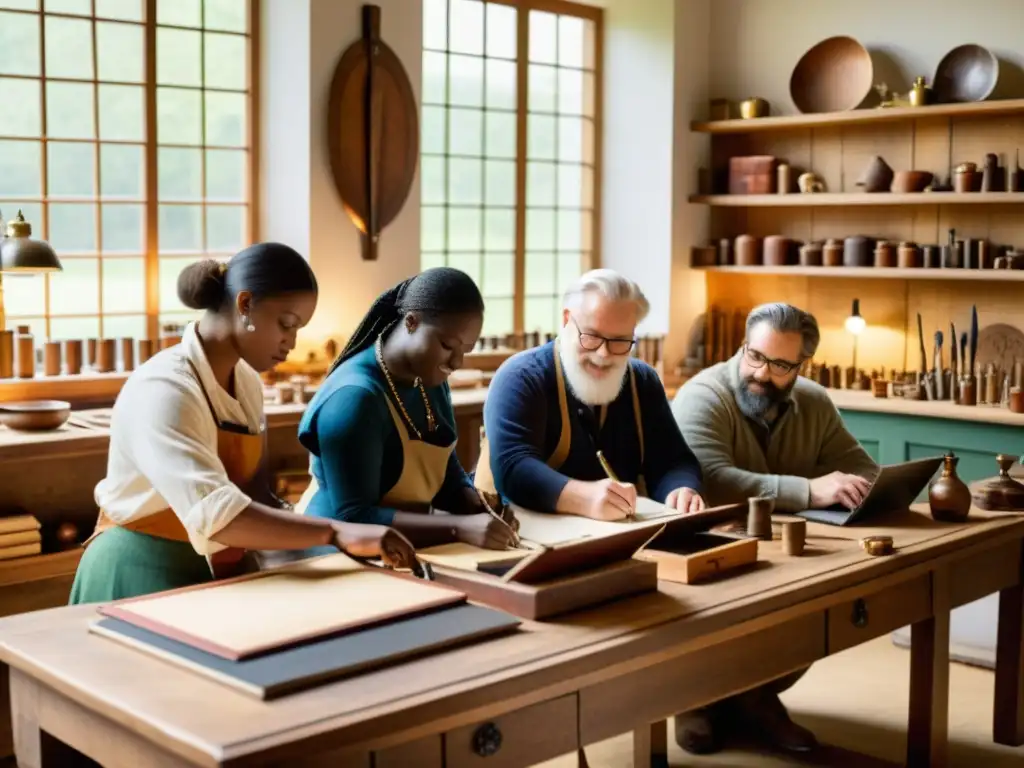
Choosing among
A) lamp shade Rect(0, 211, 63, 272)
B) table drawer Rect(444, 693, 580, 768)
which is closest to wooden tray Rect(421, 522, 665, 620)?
table drawer Rect(444, 693, 580, 768)

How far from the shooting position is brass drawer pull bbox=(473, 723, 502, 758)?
2.15m

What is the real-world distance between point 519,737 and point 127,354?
3.61 metres

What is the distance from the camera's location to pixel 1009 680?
13.2 ft

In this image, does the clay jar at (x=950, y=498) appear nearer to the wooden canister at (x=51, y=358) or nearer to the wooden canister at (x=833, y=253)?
the wooden canister at (x=833, y=253)

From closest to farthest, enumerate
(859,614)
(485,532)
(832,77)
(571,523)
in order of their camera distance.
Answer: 1. (485,532)
2. (859,614)
3. (571,523)
4. (832,77)

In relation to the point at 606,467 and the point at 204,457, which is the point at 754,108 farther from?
the point at 204,457

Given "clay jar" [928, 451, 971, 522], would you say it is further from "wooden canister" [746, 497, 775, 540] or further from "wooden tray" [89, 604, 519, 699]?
"wooden tray" [89, 604, 519, 699]

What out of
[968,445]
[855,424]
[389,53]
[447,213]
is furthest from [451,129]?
[968,445]

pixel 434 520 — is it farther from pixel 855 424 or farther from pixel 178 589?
pixel 855 424

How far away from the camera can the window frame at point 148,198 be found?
514cm

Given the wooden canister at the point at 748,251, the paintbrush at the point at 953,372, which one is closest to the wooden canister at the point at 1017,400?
the paintbrush at the point at 953,372

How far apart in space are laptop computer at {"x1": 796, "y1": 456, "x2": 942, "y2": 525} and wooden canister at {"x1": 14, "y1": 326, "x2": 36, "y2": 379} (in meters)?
3.00

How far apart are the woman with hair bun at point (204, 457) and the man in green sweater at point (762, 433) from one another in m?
1.50

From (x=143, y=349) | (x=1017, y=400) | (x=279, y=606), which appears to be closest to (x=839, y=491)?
(x=279, y=606)
